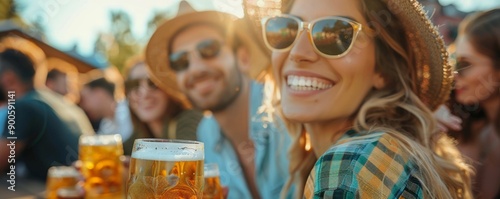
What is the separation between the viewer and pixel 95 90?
485 cm

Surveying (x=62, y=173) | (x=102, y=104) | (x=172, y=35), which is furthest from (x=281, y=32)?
(x=102, y=104)

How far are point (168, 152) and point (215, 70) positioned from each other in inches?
74.2

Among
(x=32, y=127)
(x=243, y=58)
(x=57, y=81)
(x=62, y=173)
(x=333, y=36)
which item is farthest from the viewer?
(x=57, y=81)

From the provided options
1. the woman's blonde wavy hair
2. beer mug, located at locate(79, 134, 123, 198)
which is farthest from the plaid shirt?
beer mug, located at locate(79, 134, 123, 198)

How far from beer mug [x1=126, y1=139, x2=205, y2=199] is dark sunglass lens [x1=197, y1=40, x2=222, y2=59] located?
1855mm

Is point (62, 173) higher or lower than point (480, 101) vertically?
lower

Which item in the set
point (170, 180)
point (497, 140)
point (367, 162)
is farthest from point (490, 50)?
point (170, 180)

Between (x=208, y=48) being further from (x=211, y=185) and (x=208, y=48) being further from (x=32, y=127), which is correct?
(x=211, y=185)

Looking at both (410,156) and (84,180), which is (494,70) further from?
(84,180)

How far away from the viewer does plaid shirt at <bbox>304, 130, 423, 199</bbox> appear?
98cm

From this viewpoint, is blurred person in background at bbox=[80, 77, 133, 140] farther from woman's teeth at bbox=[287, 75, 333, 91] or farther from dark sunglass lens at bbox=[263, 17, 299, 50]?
woman's teeth at bbox=[287, 75, 333, 91]

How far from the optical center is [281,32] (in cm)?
139

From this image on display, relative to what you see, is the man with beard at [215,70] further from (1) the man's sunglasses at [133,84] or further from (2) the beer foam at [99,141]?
(1) the man's sunglasses at [133,84]

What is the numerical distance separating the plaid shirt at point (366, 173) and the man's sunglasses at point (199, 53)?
1.82 m
